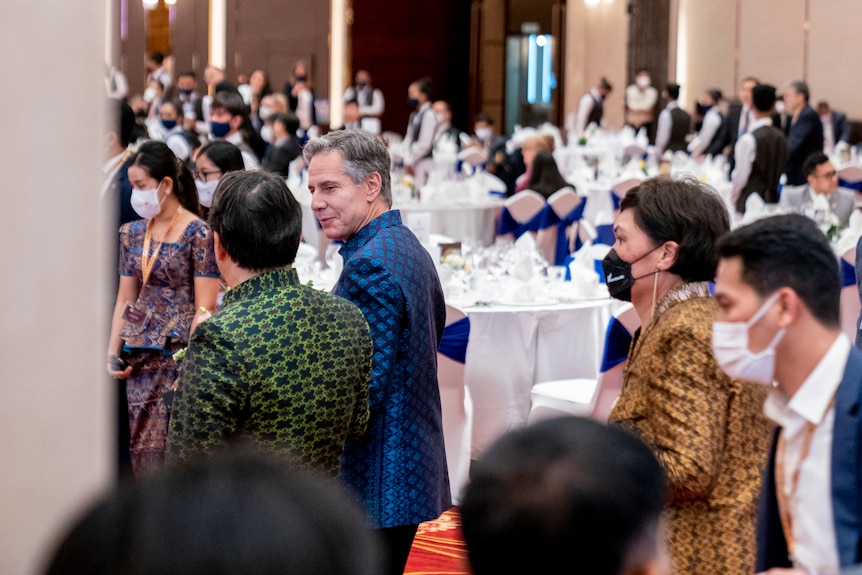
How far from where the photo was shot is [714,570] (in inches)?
90.0

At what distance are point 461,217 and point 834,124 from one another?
781 cm

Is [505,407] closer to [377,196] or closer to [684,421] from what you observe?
[377,196]

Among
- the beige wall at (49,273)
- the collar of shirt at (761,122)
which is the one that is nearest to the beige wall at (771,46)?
the collar of shirt at (761,122)

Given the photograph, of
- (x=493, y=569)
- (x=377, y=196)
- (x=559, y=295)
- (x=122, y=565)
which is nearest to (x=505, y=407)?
(x=559, y=295)

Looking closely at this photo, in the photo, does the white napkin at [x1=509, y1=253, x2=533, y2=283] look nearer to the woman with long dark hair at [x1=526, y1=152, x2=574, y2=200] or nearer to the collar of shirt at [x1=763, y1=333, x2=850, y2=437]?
the woman with long dark hair at [x1=526, y1=152, x2=574, y2=200]

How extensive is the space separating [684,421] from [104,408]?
3.46 feet

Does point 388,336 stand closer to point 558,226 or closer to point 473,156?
point 558,226

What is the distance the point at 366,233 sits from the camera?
2.96 meters

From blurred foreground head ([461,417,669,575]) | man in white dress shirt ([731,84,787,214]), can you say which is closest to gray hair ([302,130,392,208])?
blurred foreground head ([461,417,669,575])

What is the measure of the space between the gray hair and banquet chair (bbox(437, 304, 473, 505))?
6.58ft

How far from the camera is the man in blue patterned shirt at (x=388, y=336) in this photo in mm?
2799

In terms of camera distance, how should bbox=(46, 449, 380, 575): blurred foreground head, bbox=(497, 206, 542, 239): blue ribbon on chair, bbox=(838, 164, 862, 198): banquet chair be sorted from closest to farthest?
bbox=(46, 449, 380, 575): blurred foreground head < bbox=(497, 206, 542, 239): blue ribbon on chair < bbox=(838, 164, 862, 198): banquet chair

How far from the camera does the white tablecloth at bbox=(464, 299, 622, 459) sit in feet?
18.8

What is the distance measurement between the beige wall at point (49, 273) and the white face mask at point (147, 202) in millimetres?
2175
